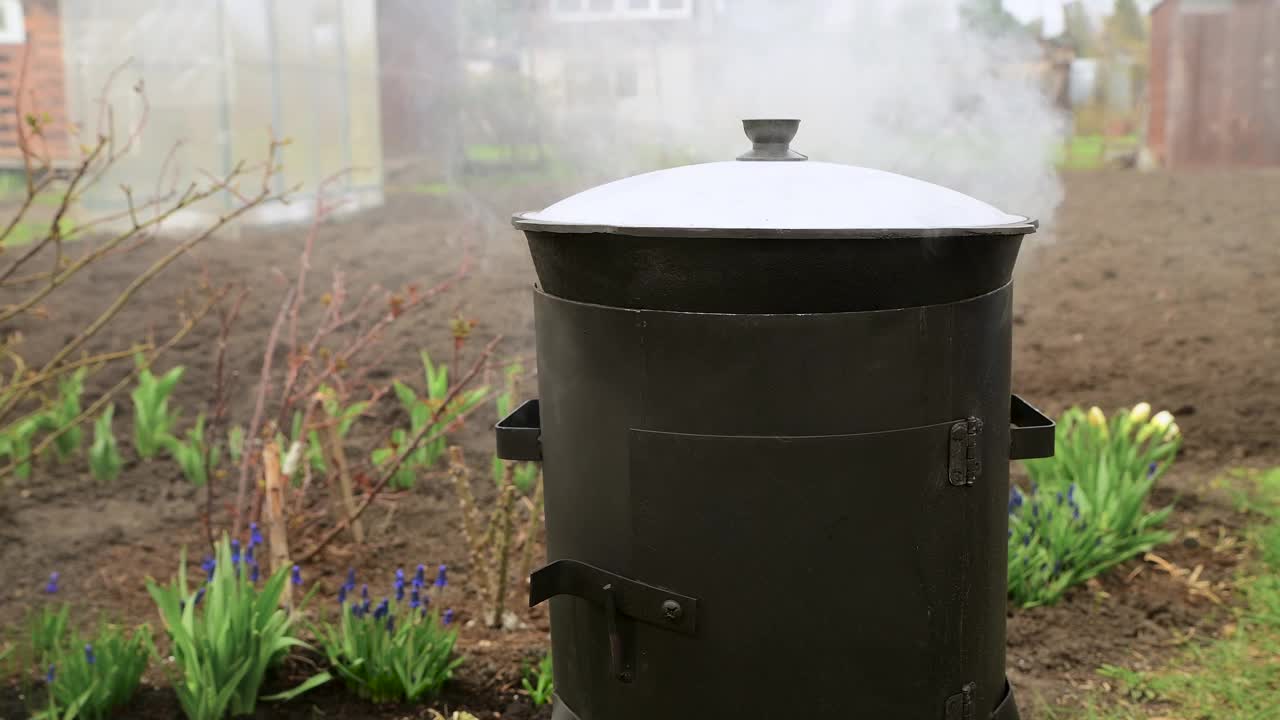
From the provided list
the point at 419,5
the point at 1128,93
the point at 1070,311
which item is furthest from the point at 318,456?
the point at 1128,93

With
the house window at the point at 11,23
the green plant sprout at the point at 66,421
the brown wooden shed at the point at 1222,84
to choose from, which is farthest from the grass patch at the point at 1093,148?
the green plant sprout at the point at 66,421

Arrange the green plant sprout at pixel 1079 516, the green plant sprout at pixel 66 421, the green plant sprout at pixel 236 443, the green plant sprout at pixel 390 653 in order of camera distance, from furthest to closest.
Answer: the green plant sprout at pixel 66 421 → the green plant sprout at pixel 236 443 → the green plant sprout at pixel 1079 516 → the green plant sprout at pixel 390 653

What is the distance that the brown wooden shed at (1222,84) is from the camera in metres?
10.8

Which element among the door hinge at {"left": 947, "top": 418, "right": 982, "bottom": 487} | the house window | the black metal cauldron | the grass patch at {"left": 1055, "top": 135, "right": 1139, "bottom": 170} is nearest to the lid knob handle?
the black metal cauldron

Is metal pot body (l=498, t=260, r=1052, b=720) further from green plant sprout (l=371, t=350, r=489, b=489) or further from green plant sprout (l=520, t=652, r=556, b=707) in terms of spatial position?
green plant sprout (l=371, t=350, r=489, b=489)

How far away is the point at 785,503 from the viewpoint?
1.97m

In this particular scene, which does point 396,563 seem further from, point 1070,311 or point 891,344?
point 1070,311

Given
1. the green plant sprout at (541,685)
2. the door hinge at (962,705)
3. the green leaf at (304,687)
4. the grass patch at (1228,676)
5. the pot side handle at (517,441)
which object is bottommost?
the grass patch at (1228,676)

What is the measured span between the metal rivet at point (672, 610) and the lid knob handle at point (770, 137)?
0.87 metres

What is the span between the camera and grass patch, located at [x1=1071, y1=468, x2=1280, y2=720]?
297 centimetres

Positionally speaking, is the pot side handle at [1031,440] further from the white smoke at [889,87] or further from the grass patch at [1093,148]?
the grass patch at [1093,148]

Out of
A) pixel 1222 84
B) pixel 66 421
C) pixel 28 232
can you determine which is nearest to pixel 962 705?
pixel 66 421

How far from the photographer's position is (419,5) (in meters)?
10.3

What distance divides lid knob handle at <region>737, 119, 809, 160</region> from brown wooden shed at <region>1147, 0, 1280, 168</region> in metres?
10.2
